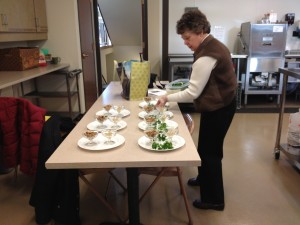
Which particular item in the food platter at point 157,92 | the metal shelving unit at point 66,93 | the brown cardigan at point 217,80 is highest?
the brown cardigan at point 217,80

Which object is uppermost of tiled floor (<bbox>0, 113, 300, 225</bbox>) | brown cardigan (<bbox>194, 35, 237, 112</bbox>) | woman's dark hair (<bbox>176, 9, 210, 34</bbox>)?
woman's dark hair (<bbox>176, 9, 210, 34</bbox>)

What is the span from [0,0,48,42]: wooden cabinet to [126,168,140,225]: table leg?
2346 mm

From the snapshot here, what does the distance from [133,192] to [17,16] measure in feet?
9.00

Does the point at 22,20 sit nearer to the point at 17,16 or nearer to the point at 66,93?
the point at 17,16

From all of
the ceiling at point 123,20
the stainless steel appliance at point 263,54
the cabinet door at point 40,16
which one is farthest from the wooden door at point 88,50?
the stainless steel appliance at point 263,54

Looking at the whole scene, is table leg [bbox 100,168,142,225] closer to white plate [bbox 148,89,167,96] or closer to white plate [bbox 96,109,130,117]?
white plate [bbox 96,109,130,117]

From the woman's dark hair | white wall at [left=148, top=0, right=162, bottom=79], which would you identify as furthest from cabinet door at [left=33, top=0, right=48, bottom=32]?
the woman's dark hair

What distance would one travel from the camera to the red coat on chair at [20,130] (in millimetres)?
2137

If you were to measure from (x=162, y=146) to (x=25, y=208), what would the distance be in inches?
54.6

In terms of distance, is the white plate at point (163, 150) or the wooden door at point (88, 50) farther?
the wooden door at point (88, 50)

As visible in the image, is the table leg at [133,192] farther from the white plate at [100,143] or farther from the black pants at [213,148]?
the black pants at [213,148]

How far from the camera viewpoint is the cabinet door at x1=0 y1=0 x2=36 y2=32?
10.1ft

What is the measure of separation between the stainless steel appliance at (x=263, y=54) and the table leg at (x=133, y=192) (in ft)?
11.7

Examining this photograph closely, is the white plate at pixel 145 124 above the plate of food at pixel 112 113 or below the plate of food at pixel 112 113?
below
